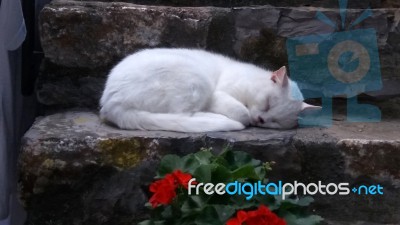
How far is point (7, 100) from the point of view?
287 centimetres

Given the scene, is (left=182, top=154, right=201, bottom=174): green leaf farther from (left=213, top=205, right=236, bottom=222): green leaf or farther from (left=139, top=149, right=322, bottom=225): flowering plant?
(left=213, top=205, right=236, bottom=222): green leaf

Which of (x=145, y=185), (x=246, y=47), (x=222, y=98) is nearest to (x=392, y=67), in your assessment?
(x=246, y=47)

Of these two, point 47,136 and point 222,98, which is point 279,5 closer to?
point 222,98

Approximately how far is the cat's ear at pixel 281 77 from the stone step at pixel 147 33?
0.32m

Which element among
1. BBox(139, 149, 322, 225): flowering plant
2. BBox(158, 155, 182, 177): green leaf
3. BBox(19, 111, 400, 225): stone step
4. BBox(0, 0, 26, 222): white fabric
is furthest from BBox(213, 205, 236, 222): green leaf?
BBox(0, 0, 26, 222): white fabric

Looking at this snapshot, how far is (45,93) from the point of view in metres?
3.01

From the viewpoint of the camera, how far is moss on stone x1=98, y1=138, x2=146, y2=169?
2.43 meters

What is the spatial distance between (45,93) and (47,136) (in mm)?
588

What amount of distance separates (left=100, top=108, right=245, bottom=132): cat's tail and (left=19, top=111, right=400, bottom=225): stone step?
0.05 metres

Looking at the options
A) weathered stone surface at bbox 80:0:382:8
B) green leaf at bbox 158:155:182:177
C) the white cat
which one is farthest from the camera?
weathered stone surface at bbox 80:0:382:8

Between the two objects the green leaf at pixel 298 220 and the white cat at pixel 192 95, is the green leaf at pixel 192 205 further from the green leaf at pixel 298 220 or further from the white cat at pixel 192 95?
the white cat at pixel 192 95

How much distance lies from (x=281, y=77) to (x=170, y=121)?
568mm

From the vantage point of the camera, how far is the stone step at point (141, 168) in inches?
95.6

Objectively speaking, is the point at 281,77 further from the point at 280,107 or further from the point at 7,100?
the point at 7,100
